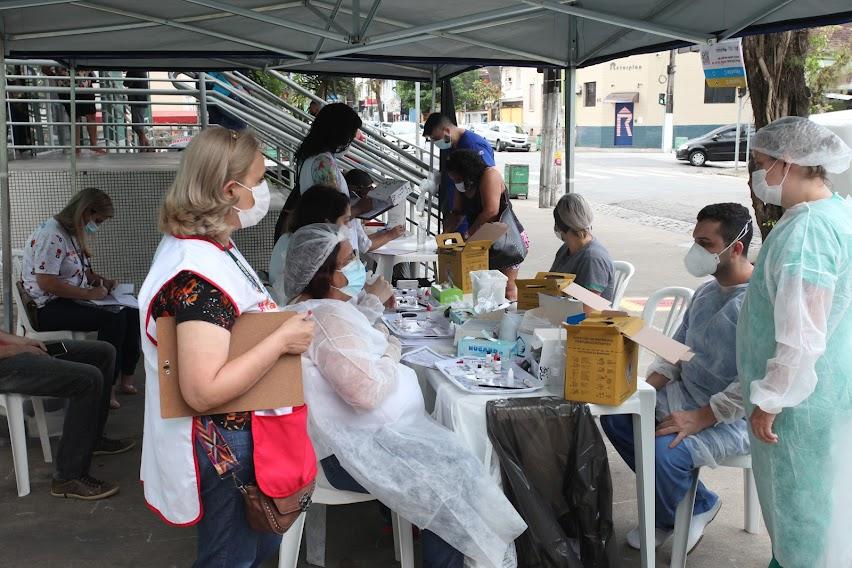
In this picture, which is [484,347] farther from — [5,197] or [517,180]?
[517,180]

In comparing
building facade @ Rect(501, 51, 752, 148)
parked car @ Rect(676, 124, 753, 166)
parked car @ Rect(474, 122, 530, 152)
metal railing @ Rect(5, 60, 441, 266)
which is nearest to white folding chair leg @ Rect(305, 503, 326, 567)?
metal railing @ Rect(5, 60, 441, 266)

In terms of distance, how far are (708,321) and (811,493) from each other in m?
0.84

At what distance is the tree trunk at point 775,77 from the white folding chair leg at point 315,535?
13.1 feet

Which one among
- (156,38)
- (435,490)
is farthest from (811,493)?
(156,38)

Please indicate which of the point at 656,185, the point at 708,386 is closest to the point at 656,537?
the point at 708,386

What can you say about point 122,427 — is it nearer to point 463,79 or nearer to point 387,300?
point 387,300

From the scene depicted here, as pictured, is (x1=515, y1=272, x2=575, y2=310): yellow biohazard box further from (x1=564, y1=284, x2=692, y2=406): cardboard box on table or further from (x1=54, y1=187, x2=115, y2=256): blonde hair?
(x1=54, y1=187, x2=115, y2=256): blonde hair

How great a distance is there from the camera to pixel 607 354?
263 centimetres

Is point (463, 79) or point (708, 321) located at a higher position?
point (463, 79)

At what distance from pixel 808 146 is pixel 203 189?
1.75 m

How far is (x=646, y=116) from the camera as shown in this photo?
37.8m

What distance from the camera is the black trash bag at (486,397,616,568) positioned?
8.86 ft

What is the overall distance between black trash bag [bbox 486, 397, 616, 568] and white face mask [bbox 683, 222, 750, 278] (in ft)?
2.42

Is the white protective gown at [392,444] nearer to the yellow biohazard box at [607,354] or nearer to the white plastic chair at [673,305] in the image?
the yellow biohazard box at [607,354]
